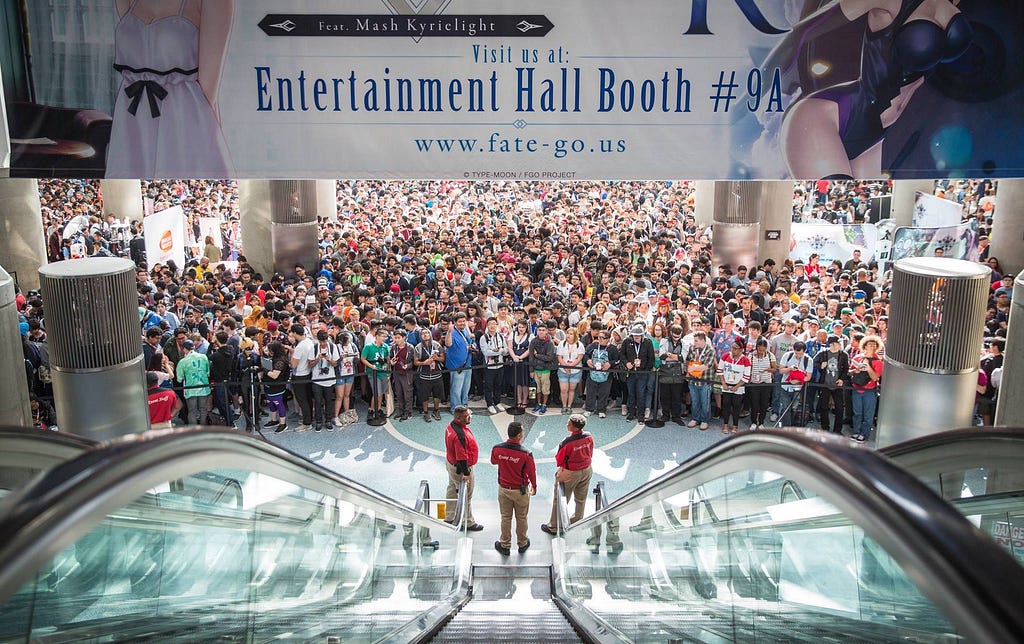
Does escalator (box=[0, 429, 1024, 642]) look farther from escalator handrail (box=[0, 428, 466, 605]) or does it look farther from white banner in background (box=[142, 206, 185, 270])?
white banner in background (box=[142, 206, 185, 270])

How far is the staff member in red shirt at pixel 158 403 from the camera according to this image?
980 centimetres

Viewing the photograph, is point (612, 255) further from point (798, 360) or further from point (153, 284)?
point (153, 284)

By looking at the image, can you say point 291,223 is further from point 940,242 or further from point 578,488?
point 940,242

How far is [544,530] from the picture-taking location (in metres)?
9.32

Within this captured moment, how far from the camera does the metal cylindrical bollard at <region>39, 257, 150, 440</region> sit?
7.47m

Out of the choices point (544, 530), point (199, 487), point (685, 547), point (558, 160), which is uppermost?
point (558, 160)

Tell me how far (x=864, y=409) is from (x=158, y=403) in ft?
28.9

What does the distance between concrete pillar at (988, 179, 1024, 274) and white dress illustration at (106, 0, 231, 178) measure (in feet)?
48.6

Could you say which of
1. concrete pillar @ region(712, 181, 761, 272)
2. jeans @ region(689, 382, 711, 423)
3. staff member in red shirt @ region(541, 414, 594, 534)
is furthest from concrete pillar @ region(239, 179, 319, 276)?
staff member in red shirt @ region(541, 414, 594, 534)

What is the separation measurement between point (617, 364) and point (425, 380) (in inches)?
106

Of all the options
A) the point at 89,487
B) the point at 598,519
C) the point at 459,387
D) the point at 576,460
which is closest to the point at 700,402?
the point at 459,387

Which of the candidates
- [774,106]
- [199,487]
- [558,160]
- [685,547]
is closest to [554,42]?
[558,160]

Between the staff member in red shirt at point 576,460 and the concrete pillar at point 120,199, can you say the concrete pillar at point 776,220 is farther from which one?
the concrete pillar at point 120,199

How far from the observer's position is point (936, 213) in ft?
55.1
